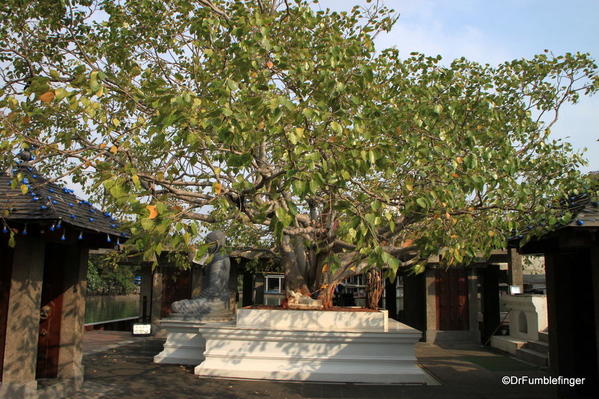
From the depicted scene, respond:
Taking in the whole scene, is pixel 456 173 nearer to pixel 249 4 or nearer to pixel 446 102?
pixel 446 102

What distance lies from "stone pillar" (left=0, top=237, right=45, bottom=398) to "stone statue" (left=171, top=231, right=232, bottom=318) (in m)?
4.60

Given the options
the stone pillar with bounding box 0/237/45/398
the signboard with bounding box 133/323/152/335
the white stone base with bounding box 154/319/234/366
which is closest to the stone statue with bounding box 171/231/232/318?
the white stone base with bounding box 154/319/234/366

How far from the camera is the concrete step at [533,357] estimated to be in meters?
10.8

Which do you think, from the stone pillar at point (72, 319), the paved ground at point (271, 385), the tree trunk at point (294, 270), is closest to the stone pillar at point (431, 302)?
the paved ground at point (271, 385)

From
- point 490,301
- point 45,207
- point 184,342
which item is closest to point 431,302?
point 490,301

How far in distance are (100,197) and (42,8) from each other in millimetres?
5556

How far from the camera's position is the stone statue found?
1157cm

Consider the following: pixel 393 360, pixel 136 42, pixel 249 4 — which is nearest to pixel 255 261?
pixel 393 360

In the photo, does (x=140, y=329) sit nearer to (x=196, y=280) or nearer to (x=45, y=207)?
(x=196, y=280)

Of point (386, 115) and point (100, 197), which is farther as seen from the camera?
point (100, 197)

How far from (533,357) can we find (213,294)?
8049 millimetres

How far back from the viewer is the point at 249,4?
767cm

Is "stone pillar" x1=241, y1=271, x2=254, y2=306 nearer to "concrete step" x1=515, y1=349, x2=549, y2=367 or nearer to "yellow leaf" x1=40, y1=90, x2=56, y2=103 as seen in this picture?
"concrete step" x1=515, y1=349, x2=549, y2=367

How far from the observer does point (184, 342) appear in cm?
1120
